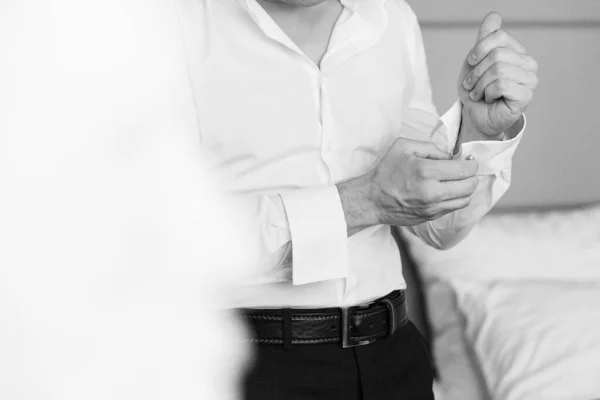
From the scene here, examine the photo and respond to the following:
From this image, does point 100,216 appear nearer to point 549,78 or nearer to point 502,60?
point 502,60

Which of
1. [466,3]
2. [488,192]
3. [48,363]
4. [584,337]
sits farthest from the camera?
[466,3]

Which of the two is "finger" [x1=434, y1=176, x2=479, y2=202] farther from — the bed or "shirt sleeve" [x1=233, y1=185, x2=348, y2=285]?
the bed

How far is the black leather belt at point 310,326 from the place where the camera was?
803 millimetres

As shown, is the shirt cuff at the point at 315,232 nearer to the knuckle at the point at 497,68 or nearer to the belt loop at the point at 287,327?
the belt loop at the point at 287,327

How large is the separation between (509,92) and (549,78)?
0.81 meters

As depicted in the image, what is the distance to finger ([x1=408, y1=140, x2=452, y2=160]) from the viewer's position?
730 mm

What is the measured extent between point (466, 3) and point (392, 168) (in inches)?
33.0

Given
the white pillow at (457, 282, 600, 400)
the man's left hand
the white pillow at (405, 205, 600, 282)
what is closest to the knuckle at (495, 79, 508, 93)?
the man's left hand

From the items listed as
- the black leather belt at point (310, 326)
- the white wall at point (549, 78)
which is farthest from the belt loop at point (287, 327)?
the white wall at point (549, 78)

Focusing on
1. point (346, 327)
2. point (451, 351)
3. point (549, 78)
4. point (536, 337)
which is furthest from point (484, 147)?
point (549, 78)

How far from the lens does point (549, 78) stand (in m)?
1.47

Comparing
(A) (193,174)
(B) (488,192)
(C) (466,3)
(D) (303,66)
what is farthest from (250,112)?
(C) (466,3)

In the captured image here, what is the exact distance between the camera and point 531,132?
148 centimetres

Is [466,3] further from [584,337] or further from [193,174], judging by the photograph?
[193,174]
